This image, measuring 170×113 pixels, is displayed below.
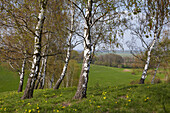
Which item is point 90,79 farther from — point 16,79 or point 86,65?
point 86,65

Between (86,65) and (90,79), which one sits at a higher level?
(86,65)

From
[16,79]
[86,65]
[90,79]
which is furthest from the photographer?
[90,79]

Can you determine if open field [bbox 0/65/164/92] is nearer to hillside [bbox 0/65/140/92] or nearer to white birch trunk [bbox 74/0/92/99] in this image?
hillside [bbox 0/65/140/92]

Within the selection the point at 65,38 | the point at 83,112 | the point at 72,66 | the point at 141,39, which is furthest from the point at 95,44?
the point at 72,66

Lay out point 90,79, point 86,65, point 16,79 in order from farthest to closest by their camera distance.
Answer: point 90,79 < point 16,79 < point 86,65

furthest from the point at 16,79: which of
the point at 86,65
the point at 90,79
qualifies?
the point at 86,65

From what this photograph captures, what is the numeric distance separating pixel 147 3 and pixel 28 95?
8.88 metres

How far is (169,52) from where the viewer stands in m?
16.8

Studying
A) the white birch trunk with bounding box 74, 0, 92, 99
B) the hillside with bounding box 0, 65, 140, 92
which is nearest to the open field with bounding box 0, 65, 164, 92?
the hillside with bounding box 0, 65, 140, 92

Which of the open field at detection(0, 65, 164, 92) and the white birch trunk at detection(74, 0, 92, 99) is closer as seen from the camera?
the white birch trunk at detection(74, 0, 92, 99)

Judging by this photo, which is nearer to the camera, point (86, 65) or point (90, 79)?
point (86, 65)

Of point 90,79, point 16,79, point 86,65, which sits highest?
point 86,65

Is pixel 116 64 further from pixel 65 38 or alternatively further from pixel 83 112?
pixel 83 112

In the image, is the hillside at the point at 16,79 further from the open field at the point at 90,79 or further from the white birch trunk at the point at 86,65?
the white birch trunk at the point at 86,65
